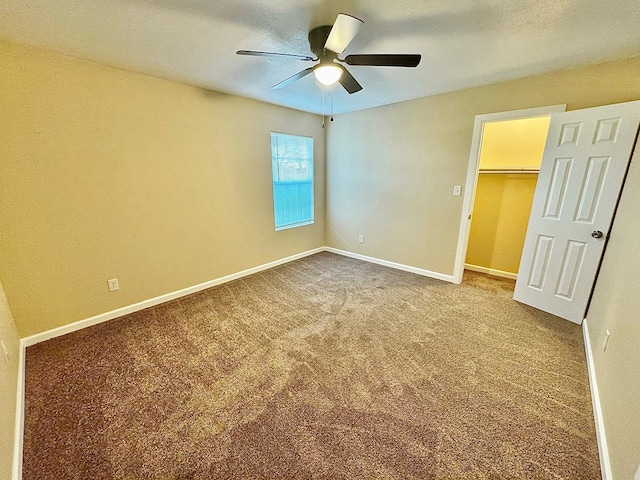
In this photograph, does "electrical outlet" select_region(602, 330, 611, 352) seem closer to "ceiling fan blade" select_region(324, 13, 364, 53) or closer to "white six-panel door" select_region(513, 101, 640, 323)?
"white six-panel door" select_region(513, 101, 640, 323)

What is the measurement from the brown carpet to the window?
1740mm

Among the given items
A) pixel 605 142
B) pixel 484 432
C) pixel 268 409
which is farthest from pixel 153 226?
pixel 605 142

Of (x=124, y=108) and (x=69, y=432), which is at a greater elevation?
(x=124, y=108)

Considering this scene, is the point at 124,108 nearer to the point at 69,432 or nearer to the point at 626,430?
the point at 69,432

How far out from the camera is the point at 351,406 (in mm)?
1582

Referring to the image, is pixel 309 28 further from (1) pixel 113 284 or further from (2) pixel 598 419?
(2) pixel 598 419

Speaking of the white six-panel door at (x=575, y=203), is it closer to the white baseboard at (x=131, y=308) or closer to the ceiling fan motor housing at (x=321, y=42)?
the ceiling fan motor housing at (x=321, y=42)

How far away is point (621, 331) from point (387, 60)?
212 centimetres

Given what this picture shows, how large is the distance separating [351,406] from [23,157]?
2987 millimetres

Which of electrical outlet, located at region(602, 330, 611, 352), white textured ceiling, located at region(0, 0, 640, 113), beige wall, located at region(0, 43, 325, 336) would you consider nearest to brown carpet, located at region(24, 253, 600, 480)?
electrical outlet, located at region(602, 330, 611, 352)

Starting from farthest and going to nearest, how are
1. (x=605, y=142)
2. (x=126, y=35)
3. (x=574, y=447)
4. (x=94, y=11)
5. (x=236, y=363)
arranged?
1. (x=605, y=142)
2. (x=236, y=363)
3. (x=126, y=35)
4. (x=94, y=11)
5. (x=574, y=447)

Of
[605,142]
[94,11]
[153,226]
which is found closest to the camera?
[94,11]

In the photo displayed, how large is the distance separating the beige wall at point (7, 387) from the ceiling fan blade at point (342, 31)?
2.55 meters

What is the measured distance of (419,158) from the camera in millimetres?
3402
